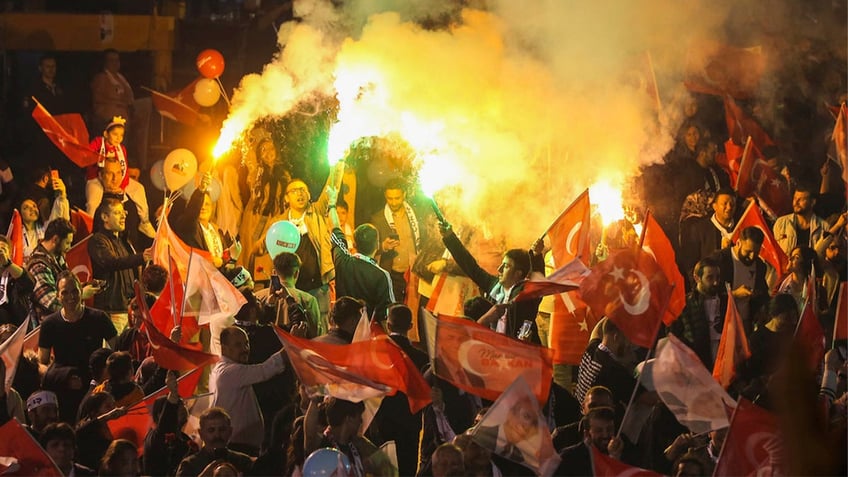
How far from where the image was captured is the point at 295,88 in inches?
429

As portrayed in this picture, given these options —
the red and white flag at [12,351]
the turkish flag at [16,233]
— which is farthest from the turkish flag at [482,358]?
the turkish flag at [16,233]

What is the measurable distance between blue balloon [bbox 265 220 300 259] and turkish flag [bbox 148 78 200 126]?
11.6 feet

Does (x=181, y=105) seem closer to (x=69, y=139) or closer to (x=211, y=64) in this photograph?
(x=211, y=64)

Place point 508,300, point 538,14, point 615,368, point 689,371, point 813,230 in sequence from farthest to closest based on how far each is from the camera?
point 538,14 < point 813,230 < point 508,300 < point 615,368 < point 689,371

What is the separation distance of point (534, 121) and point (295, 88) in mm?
2077

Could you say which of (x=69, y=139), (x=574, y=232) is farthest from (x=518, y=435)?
(x=69, y=139)

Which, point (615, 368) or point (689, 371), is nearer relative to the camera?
point (689, 371)

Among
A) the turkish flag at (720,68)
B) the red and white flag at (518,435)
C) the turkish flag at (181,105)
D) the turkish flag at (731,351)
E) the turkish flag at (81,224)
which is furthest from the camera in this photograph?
the turkish flag at (181,105)

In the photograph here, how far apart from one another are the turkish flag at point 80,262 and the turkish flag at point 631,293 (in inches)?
167

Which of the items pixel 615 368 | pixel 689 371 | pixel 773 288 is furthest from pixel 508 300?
pixel 773 288

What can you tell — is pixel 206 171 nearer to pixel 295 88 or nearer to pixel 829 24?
pixel 295 88

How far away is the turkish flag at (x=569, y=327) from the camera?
8.31m

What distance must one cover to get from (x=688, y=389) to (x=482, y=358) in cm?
104

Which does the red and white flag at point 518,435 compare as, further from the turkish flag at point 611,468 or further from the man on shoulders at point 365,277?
the man on shoulders at point 365,277
